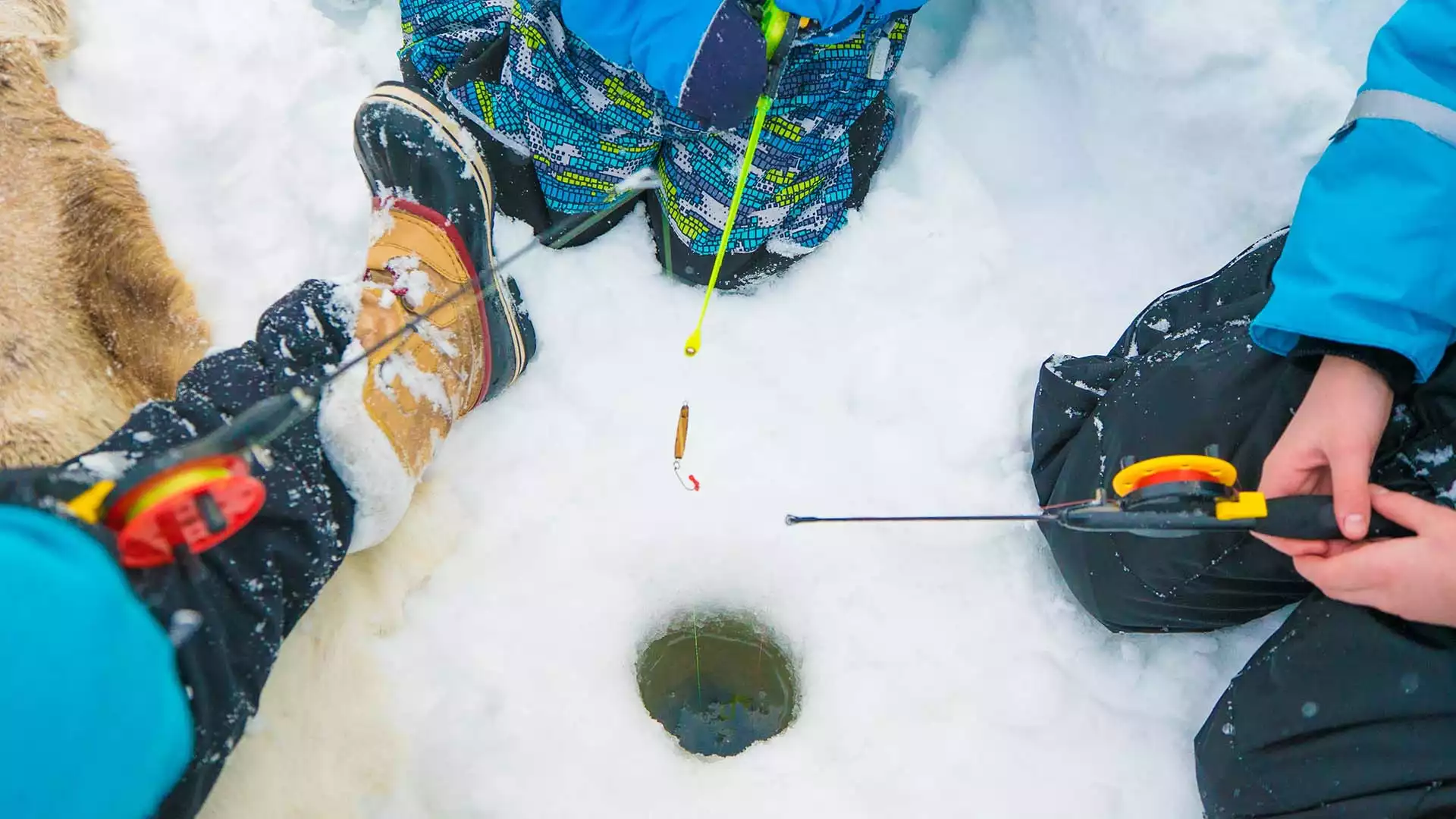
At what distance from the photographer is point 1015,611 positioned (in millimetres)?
1468

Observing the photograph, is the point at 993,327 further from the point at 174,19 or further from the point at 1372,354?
the point at 174,19

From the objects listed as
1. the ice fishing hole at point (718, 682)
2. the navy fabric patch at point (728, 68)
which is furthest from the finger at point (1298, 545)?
the navy fabric patch at point (728, 68)

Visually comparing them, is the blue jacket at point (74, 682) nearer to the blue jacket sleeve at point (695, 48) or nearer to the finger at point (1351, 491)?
the blue jacket sleeve at point (695, 48)

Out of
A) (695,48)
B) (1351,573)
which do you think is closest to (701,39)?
(695,48)

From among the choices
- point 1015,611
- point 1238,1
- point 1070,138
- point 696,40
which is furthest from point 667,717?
point 1238,1

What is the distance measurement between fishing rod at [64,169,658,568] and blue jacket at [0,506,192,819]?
0.22ft

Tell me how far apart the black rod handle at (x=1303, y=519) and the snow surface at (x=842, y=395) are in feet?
1.49

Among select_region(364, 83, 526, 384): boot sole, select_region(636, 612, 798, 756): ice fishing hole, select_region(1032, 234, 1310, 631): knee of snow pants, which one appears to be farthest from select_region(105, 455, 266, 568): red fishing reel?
select_region(1032, 234, 1310, 631): knee of snow pants

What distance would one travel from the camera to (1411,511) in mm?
1005

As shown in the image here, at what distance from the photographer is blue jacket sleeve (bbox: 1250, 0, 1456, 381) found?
3.43 ft

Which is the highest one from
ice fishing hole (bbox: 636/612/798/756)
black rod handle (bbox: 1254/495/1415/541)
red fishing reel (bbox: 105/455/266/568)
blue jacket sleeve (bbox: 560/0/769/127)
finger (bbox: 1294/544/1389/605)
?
blue jacket sleeve (bbox: 560/0/769/127)

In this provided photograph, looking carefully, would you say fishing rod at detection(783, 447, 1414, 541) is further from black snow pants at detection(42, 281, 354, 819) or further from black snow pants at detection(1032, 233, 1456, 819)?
black snow pants at detection(42, 281, 354, 819)

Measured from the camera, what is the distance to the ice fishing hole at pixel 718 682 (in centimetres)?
161

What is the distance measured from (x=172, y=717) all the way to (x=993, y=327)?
1.48 meters
